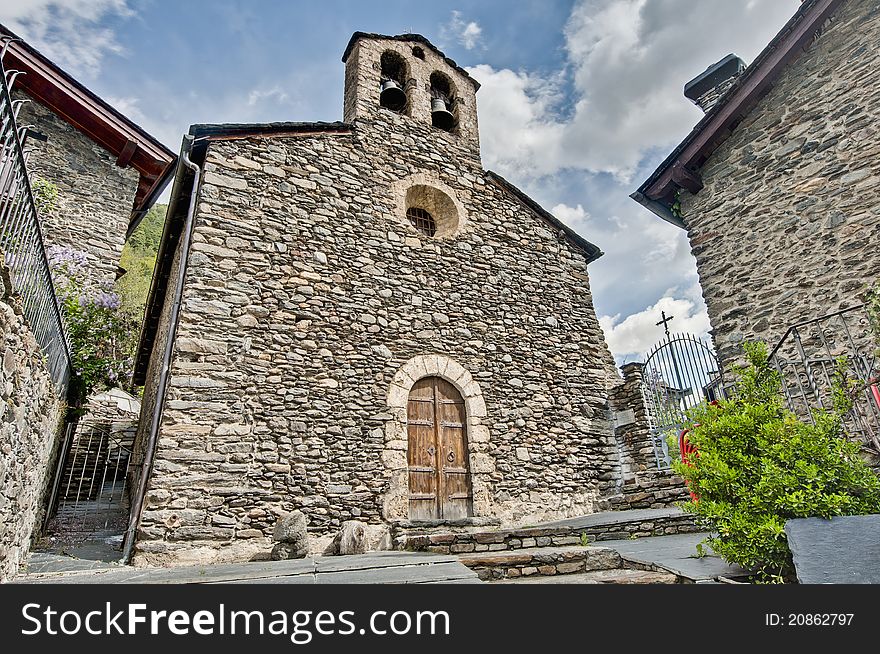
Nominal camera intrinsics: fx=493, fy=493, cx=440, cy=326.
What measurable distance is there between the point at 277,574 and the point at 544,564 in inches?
80.8

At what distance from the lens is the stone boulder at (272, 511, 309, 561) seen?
5059 mm

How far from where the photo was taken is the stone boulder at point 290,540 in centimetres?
506

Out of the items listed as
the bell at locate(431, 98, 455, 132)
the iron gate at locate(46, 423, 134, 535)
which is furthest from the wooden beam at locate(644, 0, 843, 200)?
the iron gate at locate(46, 423, 134, 535)

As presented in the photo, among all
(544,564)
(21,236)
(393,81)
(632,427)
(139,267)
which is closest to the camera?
(21,236)

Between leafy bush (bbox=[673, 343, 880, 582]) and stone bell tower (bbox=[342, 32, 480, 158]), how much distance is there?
7.36 meters

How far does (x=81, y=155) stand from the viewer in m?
10.5

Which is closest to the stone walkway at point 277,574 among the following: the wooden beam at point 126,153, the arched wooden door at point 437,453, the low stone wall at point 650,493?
the arched wooden door at point 437,453

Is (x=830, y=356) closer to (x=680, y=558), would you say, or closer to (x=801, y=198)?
(x=801, y=198)

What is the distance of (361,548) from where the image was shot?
5297 mm

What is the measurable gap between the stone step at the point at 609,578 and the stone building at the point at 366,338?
257 centimetres

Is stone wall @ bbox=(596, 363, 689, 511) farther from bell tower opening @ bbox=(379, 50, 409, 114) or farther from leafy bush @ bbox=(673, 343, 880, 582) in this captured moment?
bell tower opening @ bbox=(379, 50, 409, 114)

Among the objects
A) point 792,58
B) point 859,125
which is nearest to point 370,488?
point 859,125

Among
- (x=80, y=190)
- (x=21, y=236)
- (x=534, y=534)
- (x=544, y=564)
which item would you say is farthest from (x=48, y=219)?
(x=544, y=564)

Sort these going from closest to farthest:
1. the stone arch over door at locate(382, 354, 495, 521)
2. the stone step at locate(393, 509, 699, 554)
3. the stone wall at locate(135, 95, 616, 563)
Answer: the stone step at locate(393, 509, 699, 554), the stone wall at locate(135, 95, 616, 563), the stone arch over door at locate(382, 354, 495, 521)
